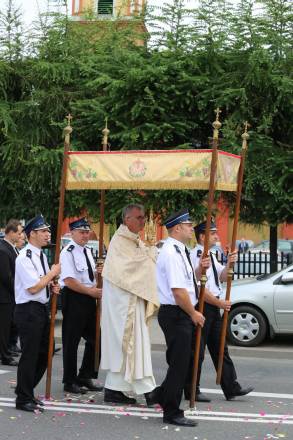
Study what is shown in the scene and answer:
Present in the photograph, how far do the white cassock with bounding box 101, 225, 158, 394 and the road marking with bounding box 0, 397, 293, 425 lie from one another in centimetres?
21

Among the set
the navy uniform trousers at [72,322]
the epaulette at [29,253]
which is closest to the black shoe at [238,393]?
the navy uniform trousers at [72,322]

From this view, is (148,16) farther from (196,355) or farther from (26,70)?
(196,355)

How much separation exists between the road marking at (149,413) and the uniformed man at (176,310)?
0.36 m

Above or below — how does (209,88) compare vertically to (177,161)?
above

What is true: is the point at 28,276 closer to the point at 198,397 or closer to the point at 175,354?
the point at 175,354

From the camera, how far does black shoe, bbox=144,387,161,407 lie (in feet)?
22.6

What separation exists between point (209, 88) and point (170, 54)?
1106 millimetres

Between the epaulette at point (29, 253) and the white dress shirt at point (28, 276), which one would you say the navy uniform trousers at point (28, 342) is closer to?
the white dress shirt at point (28, 276)

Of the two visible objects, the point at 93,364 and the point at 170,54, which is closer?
the point at 93,364

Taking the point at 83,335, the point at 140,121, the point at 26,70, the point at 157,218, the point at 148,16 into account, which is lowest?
the point at 83,335

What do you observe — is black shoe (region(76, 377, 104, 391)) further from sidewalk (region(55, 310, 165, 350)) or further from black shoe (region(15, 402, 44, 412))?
sidewalk (region(55, 310, 165, 350))

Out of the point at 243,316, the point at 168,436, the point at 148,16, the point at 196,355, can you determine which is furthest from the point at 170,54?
the point at 168,436

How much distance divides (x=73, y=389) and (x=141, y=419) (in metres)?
1.32

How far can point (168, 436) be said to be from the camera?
6016mm
